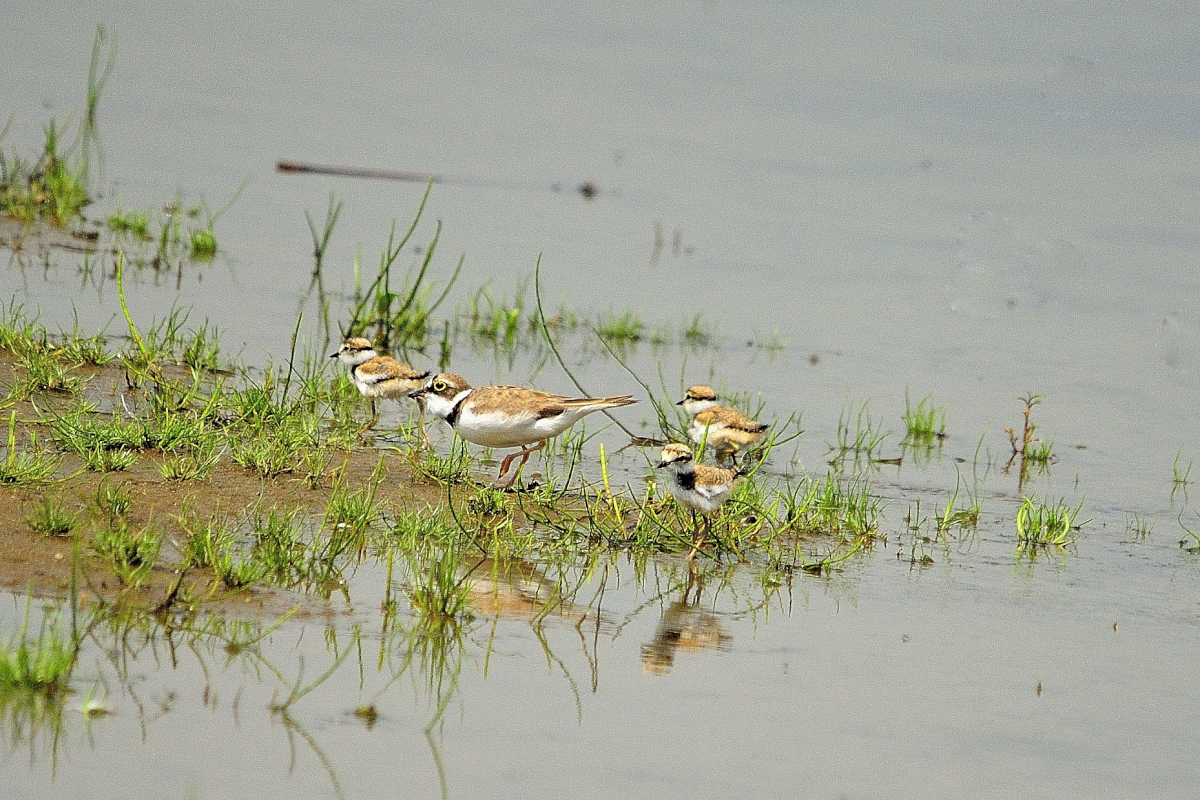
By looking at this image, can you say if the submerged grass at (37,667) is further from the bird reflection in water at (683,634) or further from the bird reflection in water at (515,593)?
the bird reflection in water at (683,634)

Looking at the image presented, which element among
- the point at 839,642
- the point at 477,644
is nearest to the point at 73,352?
the point at 477,644

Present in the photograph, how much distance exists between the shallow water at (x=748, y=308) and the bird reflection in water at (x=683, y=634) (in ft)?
0.23

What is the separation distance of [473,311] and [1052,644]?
279 inches

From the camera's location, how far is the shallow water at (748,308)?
5590 mm

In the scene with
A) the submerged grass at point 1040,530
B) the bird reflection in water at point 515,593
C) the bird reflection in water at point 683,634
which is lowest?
the bird reflection in water at point 683,634

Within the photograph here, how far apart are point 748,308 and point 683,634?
809 centimetres

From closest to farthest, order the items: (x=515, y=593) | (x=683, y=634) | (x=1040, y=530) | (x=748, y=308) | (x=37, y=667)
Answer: (x=37, y=667), (x=683, y=634), (x=515, y=593), (x=1040, y=530), (x=748, y=308)

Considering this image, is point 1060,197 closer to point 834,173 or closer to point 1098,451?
point 834,173

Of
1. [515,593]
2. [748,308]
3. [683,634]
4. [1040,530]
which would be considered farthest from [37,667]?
[748,308]

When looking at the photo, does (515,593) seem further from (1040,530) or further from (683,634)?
(1040,530)

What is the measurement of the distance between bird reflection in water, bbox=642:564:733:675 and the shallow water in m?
0.07

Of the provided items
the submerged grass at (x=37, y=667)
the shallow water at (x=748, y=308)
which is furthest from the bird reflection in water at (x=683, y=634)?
the submerged grass at (x=37, y=667)

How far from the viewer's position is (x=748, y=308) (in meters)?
14.6

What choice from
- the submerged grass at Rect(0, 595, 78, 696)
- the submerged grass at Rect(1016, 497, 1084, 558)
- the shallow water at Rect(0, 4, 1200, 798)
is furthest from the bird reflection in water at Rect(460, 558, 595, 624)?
the submerged grass at Rect(1016, 497, 1084, 558)
